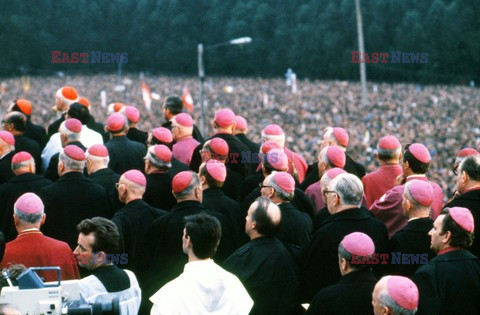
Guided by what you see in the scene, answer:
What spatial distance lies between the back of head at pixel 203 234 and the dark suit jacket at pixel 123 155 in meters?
4.34

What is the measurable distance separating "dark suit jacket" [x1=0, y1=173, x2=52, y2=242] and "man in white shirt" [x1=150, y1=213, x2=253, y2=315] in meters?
3.15

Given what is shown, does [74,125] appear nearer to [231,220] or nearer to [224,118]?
[224,118]

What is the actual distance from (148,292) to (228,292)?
6.19 feet

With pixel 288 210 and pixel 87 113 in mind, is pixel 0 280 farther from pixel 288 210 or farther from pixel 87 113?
pixel 87 113

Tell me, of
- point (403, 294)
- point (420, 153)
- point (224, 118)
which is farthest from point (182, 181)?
point (224, 118)

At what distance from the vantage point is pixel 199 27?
305ft

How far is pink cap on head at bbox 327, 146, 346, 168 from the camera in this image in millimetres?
9305

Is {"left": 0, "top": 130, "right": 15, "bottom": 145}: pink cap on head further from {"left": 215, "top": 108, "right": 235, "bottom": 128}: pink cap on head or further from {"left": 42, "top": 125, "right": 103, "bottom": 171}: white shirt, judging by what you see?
{"left": 215, "top": 108, "right": 235, "bottom": 128}: pink cap on head

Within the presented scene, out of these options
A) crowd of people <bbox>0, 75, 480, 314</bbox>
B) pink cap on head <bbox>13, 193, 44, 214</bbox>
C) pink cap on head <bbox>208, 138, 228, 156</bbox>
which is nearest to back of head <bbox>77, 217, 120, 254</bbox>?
crowd of people <bbox>0, 75, 480, 314</bbox>

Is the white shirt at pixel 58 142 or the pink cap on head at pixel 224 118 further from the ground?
the pink cap on head at pixel 224 118

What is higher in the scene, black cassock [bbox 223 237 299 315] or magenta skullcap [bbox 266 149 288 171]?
magenta skullcap [bbox 266 149 288 171]

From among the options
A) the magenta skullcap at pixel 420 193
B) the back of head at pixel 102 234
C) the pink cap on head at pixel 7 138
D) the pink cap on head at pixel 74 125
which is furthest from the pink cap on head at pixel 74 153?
the magenta skullcap at pixel 420 193

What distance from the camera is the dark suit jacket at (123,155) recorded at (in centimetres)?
1067

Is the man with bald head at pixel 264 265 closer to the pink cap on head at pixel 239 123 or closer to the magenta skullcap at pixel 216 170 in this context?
the magenta skullcap at pixel 216 170
